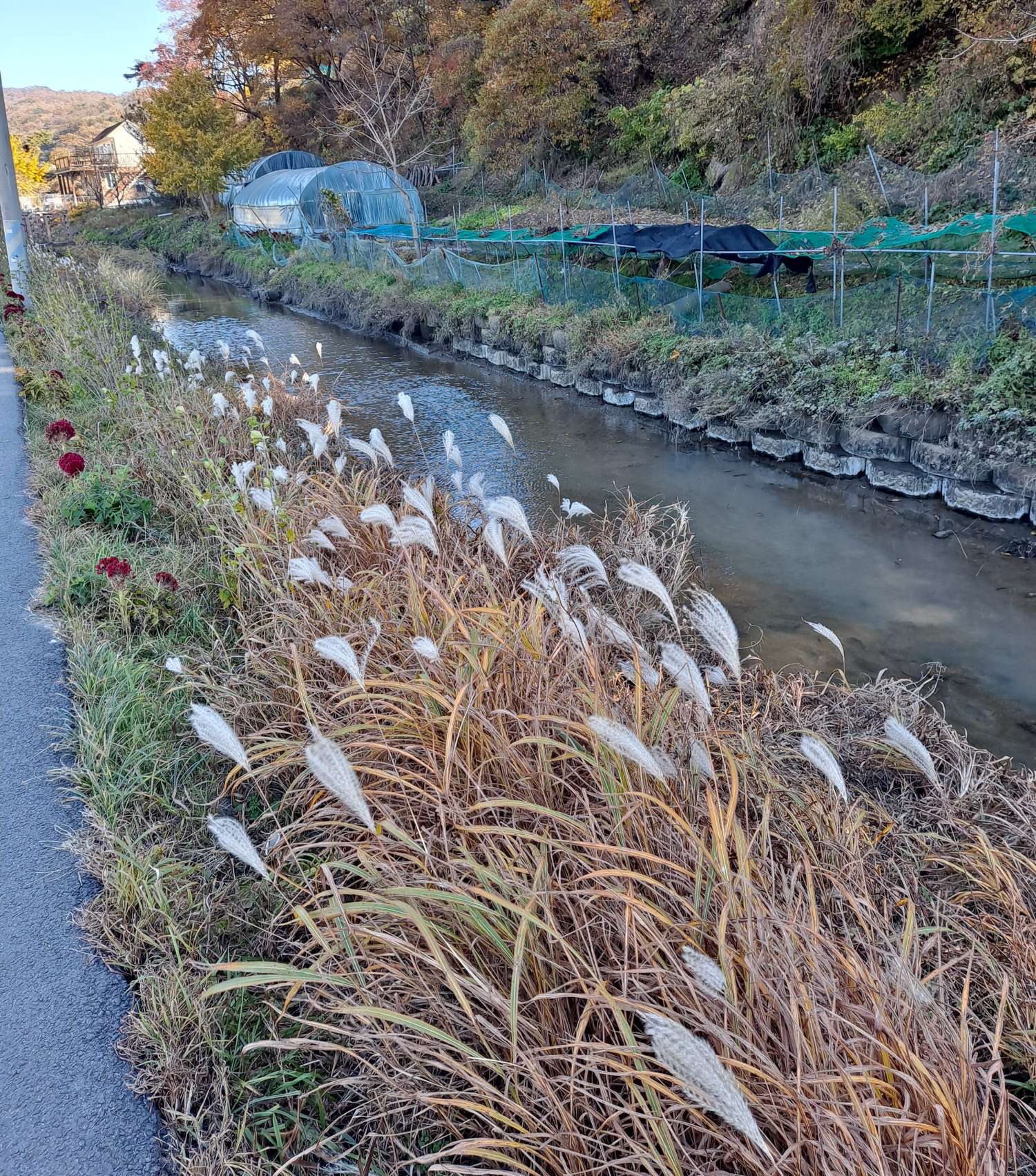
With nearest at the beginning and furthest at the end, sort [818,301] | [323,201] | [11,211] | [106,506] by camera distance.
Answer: [106,506] < [818,301] < [11,211] < [323,201]

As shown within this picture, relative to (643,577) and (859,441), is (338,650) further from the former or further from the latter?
(859,441)

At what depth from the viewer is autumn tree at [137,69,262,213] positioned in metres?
34.3

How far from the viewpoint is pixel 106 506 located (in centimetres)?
521

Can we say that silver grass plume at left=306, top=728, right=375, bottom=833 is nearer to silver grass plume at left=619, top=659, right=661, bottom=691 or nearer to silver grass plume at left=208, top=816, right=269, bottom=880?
silver grass plume at left=208, top=816, right=269, bottom=880

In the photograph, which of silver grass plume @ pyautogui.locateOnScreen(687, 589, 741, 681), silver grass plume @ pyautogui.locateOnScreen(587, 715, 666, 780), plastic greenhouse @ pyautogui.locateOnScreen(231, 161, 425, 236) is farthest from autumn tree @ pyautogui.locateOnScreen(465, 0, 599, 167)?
silver grass plume @ pyautogui.locateOnScreen(587, 715, 666, 780)

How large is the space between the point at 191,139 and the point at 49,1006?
3909cm

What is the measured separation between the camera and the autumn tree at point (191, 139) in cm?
3434

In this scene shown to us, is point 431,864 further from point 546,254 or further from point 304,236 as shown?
point 304,236

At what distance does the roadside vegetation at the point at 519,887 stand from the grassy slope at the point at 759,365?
521 cm

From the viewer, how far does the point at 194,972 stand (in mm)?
2209

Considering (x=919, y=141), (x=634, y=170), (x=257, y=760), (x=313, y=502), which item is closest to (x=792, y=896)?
(x=257, y=760)

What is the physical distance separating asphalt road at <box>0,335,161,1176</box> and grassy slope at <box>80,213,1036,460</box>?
796cm

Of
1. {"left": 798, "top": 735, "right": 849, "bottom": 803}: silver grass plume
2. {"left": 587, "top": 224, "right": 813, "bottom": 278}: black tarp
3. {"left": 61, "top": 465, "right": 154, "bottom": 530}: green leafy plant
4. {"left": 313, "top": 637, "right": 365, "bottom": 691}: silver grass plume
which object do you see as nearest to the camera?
{"left": 798, "top": 735, "right": 849, "bottom": 803}: silver grass plume

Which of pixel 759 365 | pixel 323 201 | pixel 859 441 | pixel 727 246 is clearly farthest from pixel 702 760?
pixel 323 201
